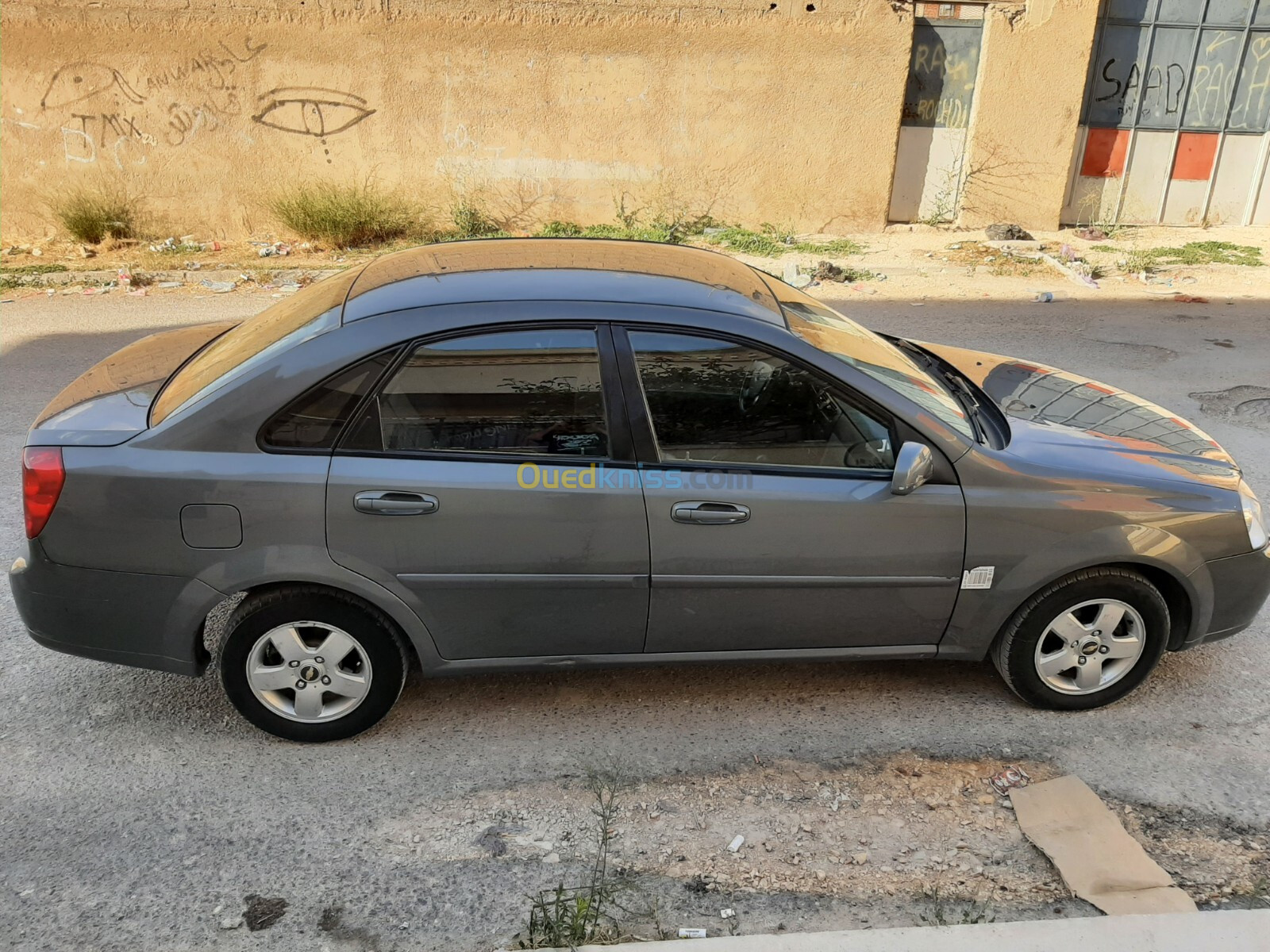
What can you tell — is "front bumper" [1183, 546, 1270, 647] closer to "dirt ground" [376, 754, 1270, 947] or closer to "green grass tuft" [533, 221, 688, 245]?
"dirt ground" [376, 754, 1270, 947]

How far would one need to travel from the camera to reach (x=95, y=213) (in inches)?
471

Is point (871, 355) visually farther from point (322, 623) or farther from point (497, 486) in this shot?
point (322, 623)

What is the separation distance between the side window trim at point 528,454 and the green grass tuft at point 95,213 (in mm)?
10439

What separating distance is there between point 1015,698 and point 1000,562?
0.71 meters

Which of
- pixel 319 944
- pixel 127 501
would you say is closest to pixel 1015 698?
pixel 319 944

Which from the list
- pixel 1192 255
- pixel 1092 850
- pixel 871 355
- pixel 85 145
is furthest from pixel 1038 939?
pixel 85 145

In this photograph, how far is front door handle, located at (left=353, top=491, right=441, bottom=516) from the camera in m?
3.36

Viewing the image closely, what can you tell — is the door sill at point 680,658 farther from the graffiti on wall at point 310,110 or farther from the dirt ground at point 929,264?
the graffiti on wall at point 310,110

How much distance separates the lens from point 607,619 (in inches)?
140

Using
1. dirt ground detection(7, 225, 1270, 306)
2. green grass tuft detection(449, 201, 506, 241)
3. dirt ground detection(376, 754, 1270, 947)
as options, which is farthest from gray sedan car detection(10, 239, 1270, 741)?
green grass tuft detection(449, 201, 506, 241)

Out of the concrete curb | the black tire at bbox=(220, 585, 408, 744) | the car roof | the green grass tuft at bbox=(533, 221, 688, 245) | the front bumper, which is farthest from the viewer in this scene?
the green grass tuft at bbox=(533, 221, 688, 245)

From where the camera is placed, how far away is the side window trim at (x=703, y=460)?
11.3ft

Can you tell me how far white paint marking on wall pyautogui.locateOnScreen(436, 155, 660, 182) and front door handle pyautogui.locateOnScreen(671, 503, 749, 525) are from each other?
9997 millimetres

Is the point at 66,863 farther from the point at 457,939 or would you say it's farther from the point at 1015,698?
the point at 1015,698
